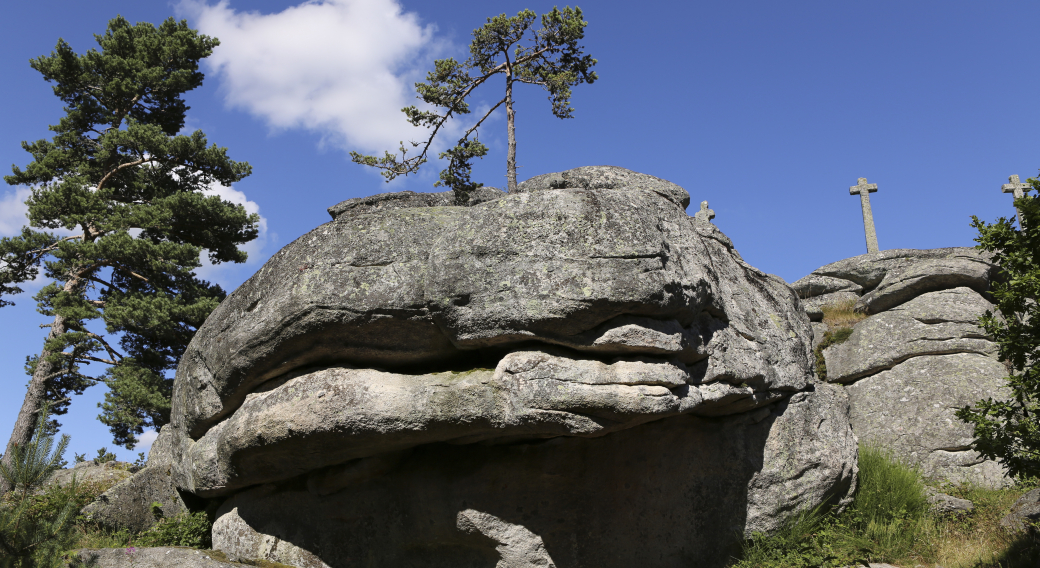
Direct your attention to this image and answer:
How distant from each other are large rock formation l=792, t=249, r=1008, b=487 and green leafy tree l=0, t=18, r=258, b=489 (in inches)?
670

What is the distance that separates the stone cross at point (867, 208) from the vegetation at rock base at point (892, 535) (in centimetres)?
1528

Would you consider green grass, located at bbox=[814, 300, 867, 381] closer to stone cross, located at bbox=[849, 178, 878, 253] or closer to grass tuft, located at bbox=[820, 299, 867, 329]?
grass tuft, located at bbox=[820, 299, 867, 329]

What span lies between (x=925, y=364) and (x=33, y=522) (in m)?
15.2

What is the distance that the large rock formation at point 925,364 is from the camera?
1305cm

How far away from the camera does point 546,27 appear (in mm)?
16547

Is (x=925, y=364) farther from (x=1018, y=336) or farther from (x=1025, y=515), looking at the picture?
(x=1018, y=336)

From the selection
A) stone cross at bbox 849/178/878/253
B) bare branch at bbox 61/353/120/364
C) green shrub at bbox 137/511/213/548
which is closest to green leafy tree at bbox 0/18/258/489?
bare branch at bbox 61/353/120/364

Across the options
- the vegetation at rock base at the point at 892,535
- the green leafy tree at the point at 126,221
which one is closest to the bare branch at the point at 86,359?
the green leafy tree at the point at 126,221

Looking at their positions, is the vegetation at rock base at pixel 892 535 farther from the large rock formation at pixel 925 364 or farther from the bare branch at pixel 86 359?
the bare branch at pixel 86 359

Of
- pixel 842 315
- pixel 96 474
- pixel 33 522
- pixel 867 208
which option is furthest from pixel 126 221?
pixel 867 208

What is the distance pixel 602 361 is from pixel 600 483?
231 cm

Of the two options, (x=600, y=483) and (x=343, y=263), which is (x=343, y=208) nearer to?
(x=343, y=263)

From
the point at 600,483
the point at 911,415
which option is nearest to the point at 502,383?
the point at 600,483

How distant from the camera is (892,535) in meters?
10.2
